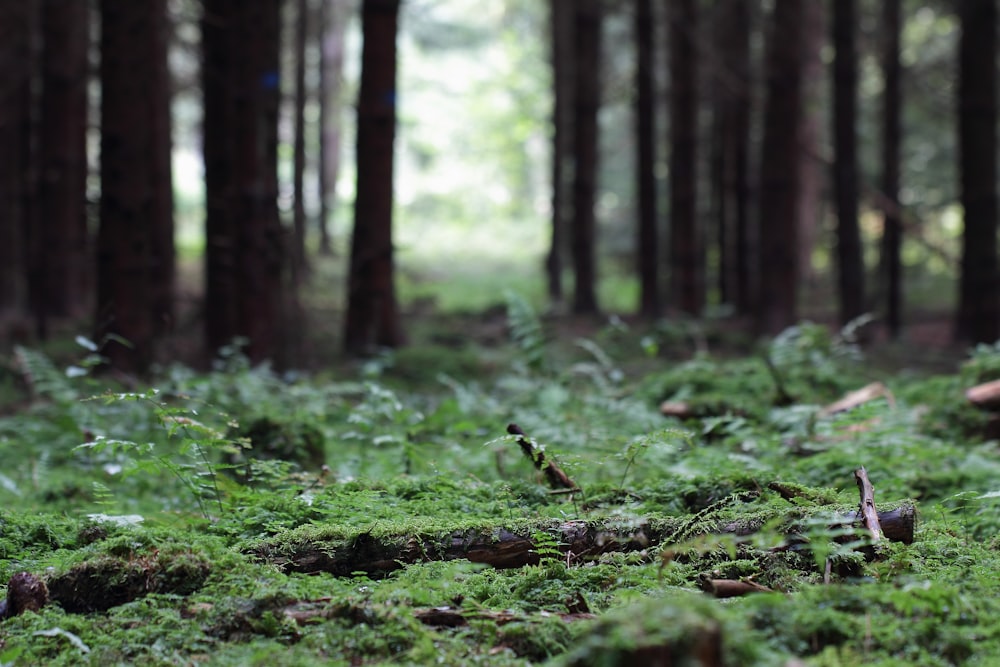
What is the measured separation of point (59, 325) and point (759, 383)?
10.4 meters

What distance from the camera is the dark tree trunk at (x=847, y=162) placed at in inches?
534

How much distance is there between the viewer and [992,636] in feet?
8.40

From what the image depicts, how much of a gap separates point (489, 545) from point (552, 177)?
16860 millimetres

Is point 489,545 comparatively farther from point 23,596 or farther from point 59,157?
point 59,157

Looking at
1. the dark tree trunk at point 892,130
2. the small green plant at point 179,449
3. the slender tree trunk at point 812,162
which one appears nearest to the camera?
the small green plant at point 179,449

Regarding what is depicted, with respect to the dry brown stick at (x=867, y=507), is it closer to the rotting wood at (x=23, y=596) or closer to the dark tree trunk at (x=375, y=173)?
the rotting wood at (x=23, y=596)

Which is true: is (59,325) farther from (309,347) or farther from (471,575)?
(471,575)

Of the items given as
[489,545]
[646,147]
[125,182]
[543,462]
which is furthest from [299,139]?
[489,545]

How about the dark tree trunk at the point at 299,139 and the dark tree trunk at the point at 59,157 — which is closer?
the dark tree trunk at the point at 59,157

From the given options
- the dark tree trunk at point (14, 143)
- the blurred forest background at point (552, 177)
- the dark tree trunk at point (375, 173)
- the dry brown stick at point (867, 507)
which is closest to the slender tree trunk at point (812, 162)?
the blurred forest background at point (552, 177)

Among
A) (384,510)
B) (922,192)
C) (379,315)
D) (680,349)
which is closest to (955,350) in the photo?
(680,349)

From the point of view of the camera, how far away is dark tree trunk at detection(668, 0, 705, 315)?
1638 cm

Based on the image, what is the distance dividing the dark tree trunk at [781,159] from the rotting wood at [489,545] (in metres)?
10.2

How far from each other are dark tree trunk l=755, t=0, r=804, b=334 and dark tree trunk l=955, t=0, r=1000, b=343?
83.8 inches
